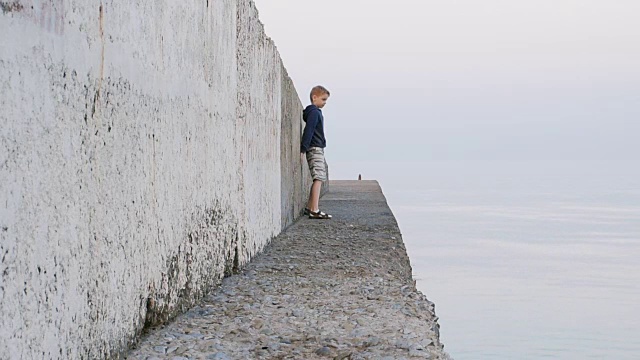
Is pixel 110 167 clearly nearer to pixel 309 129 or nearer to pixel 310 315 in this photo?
pixel 310 315

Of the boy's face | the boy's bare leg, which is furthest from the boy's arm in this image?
the boy's bare leg

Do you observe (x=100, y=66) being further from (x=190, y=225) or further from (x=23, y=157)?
(x=190, y=225)

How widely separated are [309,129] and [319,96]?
33 cm

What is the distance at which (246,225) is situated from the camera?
5.36 m

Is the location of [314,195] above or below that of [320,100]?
below

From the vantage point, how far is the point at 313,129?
9.14m

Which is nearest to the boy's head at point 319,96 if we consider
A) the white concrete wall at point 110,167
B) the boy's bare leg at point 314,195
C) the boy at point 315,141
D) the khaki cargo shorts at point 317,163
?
the boy at point 315,141

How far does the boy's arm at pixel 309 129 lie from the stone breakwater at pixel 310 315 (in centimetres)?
280

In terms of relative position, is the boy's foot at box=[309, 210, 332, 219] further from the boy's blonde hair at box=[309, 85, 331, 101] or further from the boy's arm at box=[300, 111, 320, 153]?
the boy's blonde hair at box=[309, 85, 331, 101]

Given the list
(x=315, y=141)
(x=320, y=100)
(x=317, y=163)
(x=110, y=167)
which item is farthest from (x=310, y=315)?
(x=315, y=141)

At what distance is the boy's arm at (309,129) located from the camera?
354 inches

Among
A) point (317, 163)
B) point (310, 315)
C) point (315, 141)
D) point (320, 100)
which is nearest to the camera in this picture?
point (310, 315)

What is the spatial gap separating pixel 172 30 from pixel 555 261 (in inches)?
863

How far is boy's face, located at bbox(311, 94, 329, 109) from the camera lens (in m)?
9.02
